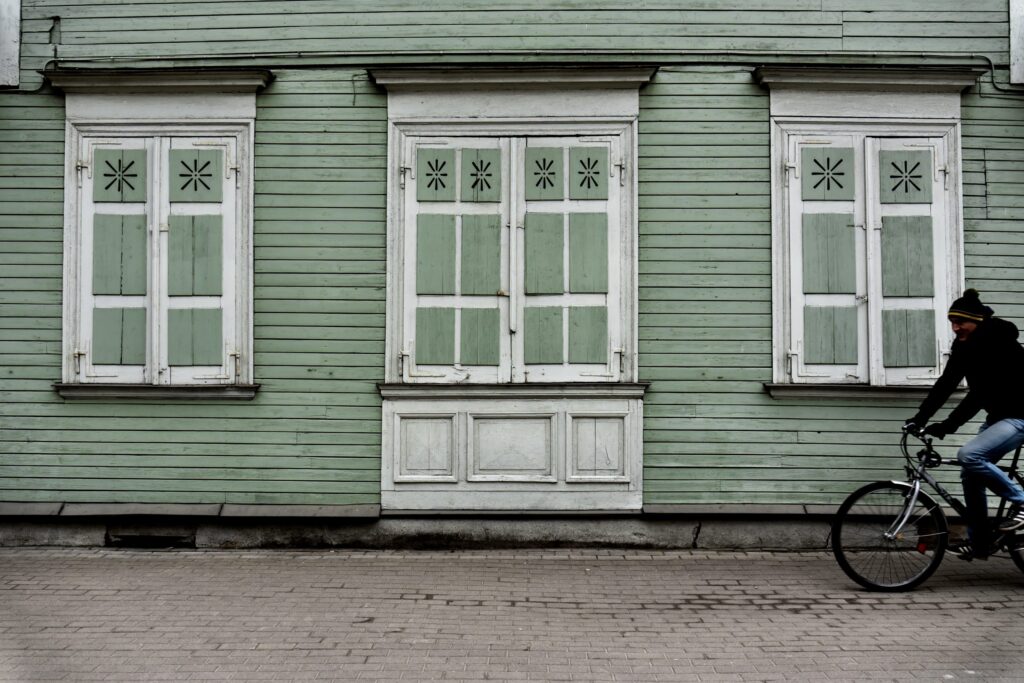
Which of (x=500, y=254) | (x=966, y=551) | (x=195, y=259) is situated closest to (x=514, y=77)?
(x=500, y=254)

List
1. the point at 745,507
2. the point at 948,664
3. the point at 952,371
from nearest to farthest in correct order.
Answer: the point at 948,664 → the point at 952,371 → the point at 745,507

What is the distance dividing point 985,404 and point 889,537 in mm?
1136

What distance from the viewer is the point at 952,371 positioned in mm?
6605

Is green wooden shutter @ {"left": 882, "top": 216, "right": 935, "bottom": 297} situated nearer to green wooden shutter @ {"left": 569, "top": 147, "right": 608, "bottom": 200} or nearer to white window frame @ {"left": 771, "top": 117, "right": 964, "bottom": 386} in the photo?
white window frame @ {"left": 771, "top": 117, "right": 964, "bottom": 386}

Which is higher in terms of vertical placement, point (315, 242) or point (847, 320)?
point (315, 242)

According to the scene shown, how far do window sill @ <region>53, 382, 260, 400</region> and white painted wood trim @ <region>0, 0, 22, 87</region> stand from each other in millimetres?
2651

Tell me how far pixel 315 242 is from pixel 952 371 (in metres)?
5.01

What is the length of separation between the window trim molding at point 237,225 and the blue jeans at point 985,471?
5528 millimetres

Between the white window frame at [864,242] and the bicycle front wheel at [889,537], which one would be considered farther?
the white window frame at [864,242]

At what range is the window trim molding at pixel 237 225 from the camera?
7.94 m

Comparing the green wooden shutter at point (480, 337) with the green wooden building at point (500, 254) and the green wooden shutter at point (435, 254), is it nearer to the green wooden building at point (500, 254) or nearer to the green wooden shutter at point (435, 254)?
the green wooden building at point (500, 254)

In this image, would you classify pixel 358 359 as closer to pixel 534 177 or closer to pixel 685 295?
pixel 534 177

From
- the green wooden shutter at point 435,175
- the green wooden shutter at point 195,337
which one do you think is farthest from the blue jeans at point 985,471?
the green wooden shutter at point 195,337

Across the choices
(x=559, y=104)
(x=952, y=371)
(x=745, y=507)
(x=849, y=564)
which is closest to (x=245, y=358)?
(x=559, y=104)
